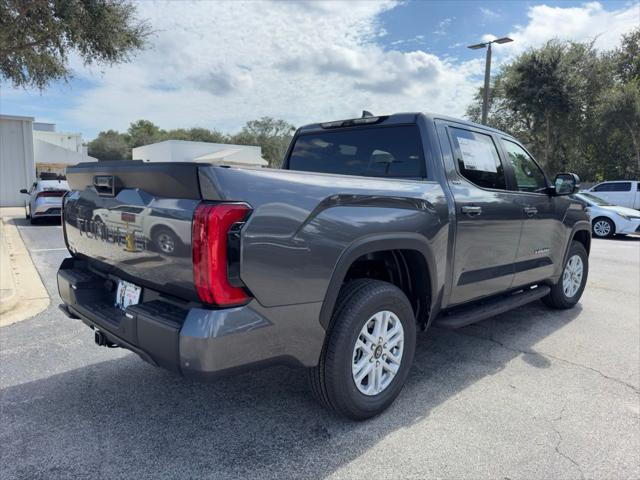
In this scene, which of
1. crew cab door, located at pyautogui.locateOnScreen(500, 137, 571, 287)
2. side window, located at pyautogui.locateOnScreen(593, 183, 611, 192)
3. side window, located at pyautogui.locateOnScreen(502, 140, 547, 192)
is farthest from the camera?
side window, located at pyautogui.locateOnScreen(593, 183, 611, 192)

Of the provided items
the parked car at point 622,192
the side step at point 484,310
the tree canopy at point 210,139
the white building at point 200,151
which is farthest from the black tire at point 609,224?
the tree canopy at point 210,139

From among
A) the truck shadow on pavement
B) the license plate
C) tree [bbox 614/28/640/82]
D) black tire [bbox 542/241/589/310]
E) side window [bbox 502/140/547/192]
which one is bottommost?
the truck shadow on pavement

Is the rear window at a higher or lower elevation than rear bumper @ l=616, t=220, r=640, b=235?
higher

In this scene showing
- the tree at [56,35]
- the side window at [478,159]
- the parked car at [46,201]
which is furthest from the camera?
the parked car at [46,201]

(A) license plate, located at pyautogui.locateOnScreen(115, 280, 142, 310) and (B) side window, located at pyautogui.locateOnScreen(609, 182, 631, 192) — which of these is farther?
(B) side window, located at pyautogui.locateOnScreen(609, 182, 631, 192)

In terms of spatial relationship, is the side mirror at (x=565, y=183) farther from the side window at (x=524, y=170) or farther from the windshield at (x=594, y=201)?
the windshield at (x=594, y=201)

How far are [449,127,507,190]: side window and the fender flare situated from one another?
2.87ft

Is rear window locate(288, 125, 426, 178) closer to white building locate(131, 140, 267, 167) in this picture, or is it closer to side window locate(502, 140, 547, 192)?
side window locate(502, 140, 547, 192)

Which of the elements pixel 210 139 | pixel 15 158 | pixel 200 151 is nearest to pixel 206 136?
pixel 210 139

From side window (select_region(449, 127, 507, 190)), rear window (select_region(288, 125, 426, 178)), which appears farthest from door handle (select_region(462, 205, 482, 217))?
rear window (select_region(288, 125, 426, 178))

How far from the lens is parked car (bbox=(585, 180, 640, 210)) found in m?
17.8

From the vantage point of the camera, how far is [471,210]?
11.4ft

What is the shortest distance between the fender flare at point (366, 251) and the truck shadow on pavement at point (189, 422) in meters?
0.70

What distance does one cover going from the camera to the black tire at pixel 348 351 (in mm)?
→ 2625
